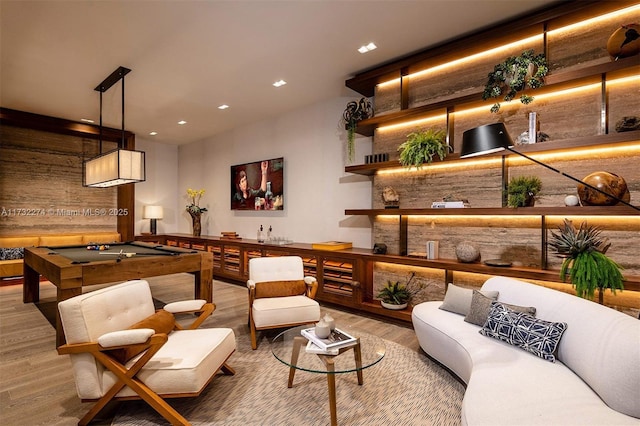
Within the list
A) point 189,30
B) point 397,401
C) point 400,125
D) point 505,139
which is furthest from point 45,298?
point 505,139

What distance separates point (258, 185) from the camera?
6488 millimetres

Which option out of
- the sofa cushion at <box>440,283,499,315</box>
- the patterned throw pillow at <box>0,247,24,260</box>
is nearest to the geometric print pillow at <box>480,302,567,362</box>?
the sofa cushion at <box>440,283,499,315</box>

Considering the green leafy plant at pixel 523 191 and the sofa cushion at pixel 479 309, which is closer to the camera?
the sofa cushion at pixel 479 309

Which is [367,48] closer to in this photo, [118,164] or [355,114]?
[355,114]

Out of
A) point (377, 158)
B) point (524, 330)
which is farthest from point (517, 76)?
point (524, 330)

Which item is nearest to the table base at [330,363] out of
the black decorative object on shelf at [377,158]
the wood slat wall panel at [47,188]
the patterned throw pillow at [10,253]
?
the black decorative object on shelf at [377,158]

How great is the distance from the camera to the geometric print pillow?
203 cm

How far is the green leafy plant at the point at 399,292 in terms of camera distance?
3.88 metres

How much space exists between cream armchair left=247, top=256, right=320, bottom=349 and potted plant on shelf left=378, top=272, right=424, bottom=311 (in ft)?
3.34

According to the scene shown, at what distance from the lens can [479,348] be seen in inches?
86.1

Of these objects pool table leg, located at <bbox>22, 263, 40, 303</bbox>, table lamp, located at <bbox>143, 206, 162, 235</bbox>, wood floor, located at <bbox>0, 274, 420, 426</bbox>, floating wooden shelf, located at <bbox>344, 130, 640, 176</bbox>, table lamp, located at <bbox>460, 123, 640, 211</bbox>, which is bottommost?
wood floor, located at <bbox>0, 274, 420, 426</bbox>

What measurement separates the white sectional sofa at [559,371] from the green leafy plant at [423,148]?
5.63ft

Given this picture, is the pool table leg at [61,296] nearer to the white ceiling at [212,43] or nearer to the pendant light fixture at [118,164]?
the pendant light fixture at [118,164]

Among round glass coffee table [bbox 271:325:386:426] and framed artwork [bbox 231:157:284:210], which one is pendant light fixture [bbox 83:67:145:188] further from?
round glass coffee table [bbox 271:325:386:426]
